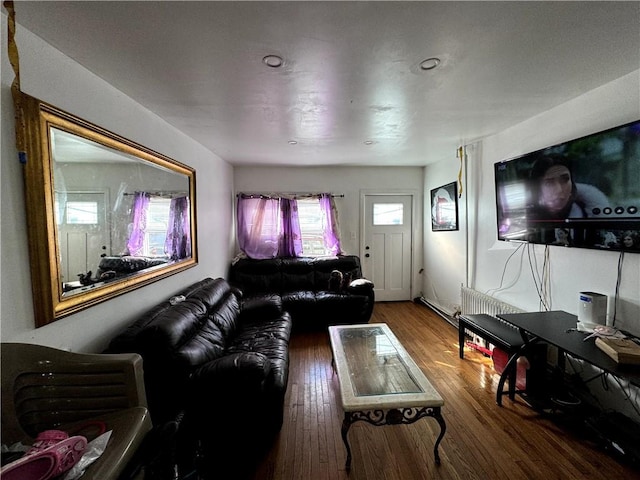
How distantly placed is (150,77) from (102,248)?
1092mm

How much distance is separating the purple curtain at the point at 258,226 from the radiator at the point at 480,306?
9.27 feet

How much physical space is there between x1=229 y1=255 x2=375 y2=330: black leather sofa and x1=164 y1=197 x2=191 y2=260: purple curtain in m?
1.22

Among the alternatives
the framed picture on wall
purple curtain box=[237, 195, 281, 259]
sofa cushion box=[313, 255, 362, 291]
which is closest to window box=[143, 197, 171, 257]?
purple curtain box=[237, 195, 281, 259]

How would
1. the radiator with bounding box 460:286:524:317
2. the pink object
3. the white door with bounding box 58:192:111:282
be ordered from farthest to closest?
the radiator with bounding box 460:286:524:317 < the white door with bounding box 58:192:111:282 < the pink object

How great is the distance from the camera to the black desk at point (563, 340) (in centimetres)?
143

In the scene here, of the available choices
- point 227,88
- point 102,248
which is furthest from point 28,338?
point 227,88

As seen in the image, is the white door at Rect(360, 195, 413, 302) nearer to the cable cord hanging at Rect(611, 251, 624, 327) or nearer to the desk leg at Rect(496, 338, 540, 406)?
the desk leg at Rect(496, 338, 540, 406)

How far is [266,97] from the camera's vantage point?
1933mm

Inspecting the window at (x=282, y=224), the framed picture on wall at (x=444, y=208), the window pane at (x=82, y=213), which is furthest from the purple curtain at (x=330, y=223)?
the window pane at (x=82, y=213)

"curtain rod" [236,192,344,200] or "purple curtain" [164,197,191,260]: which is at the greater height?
"curtain rod" [236,192,344,200]

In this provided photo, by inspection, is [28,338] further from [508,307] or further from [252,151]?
[508,307]

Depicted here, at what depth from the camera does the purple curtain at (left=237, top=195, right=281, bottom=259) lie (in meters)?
4.41

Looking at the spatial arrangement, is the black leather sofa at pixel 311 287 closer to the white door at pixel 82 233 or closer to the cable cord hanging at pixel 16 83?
the white door at pixel 82 233

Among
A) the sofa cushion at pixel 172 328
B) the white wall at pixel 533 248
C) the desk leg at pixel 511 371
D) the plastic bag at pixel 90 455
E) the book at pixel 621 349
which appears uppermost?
the white wall at pixel 533 248
